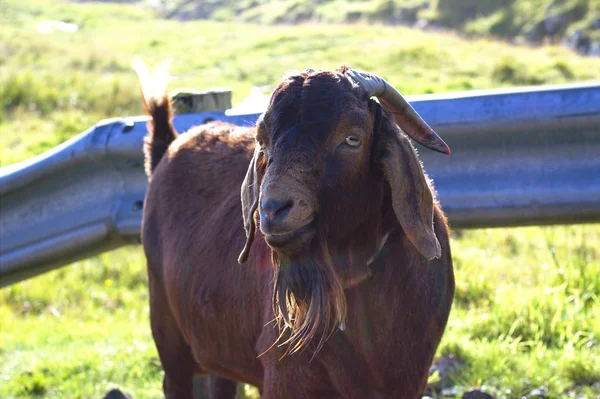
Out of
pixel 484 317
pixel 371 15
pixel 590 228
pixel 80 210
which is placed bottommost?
pixel 371 15

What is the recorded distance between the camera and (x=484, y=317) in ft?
18.5

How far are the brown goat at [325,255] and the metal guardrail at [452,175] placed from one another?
650mm

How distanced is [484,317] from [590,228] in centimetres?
298

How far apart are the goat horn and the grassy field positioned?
6.36 ft

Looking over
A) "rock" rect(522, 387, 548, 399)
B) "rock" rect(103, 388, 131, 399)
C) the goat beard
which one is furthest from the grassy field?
the goat beard

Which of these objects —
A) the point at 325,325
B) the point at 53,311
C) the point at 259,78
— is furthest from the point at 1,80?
the point at 325,325

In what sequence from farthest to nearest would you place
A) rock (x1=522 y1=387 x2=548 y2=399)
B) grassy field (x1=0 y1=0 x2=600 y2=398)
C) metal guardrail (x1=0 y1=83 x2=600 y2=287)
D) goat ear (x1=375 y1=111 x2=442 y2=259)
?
grassy field (x1=0 y1=0 x2=600 y2=398) → rock (x1=522 y1=387 x2=548 y2=399) → metal guardrail (x1=0 y1=83 x2=600 y2=287) → goat ear (x1=375 y1=111 x2=442 y2=259)

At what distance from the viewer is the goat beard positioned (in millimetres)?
3203

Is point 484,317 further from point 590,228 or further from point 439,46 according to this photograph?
point 439,46

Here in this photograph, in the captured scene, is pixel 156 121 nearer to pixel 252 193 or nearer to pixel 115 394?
pixel 115 394

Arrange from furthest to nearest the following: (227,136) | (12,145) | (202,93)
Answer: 1. (12,145)
2. (202,93)
3. (227,136)

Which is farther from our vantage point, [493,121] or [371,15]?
[371,15]

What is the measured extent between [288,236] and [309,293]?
1.05 ft

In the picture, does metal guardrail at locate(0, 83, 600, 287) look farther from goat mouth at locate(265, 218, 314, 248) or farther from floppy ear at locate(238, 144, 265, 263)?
goat mouth at locate(265, 218, 314, 248)
